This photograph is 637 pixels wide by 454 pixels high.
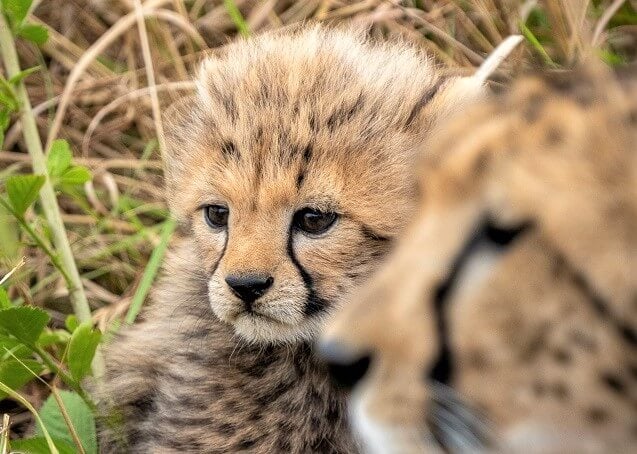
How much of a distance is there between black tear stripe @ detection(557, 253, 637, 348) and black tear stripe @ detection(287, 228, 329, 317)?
2.33 feet

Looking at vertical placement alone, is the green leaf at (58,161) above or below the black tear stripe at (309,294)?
above

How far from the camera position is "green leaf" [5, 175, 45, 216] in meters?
1.75

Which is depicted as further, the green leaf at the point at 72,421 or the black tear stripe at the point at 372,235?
the green leaf at the point at 72,421

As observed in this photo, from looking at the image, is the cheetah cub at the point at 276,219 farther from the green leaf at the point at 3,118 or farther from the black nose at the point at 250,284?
the green leaf at the point at 3,118

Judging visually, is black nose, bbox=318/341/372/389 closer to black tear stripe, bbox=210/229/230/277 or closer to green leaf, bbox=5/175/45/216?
black tear stripe, bbox=210/229/230/277

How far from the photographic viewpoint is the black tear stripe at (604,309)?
897 mm

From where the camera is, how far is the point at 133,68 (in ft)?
10.5

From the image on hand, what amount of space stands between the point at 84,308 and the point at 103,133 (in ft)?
3.57

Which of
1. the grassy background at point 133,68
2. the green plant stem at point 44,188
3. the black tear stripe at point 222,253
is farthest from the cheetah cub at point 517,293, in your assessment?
the grassy background at point 133,68

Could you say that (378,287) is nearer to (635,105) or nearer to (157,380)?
(635,105)

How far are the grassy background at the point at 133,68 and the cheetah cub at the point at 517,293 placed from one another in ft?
4.29

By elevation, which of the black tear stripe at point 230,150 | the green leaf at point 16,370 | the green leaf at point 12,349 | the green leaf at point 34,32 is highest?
the green leaf at point 34,32

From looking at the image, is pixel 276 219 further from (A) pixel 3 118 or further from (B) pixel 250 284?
(A) pixel 3 118

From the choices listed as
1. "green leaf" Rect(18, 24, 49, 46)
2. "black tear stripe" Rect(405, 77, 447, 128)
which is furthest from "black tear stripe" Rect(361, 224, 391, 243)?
"green leaf" Rect(18, 24, 49, 46)
